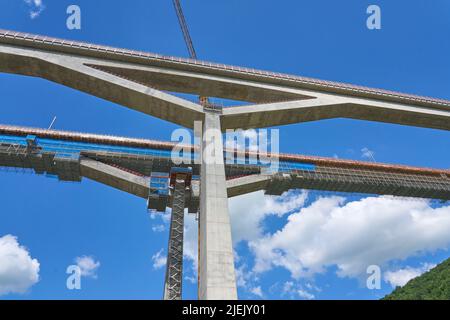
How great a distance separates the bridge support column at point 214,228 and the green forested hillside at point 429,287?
49.2m

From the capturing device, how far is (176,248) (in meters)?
28.8

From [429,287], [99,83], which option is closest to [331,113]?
[99,83]

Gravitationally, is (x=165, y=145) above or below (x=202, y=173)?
above

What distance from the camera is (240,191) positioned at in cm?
2962

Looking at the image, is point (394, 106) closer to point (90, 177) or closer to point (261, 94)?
point (261, 94)

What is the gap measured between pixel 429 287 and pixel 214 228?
195ft

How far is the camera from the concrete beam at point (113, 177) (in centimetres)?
2622

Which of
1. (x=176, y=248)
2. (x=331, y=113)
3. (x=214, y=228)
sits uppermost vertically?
(x=331, y=113)

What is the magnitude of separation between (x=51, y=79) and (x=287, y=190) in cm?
2108

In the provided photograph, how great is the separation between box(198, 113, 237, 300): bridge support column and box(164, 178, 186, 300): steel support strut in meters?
14.6

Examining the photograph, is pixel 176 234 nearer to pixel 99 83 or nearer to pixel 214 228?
pixel 99 83

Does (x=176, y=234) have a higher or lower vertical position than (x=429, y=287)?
higher

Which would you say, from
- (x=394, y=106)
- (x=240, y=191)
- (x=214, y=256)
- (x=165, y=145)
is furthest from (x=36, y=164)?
(x=394, y=106)

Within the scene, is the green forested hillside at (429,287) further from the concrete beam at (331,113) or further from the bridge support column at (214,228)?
the bridge support column at (214,228)
